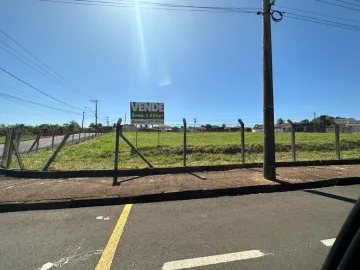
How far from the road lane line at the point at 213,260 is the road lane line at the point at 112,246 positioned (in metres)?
0.71

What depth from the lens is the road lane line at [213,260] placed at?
3.16m

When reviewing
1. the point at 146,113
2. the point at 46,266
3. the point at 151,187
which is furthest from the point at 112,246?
the point at 146,113

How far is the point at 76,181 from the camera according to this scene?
7781mm

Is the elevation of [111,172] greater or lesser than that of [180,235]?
greater

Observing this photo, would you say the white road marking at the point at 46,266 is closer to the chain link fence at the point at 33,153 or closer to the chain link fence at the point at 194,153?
the chain link fence at the point at 33,153

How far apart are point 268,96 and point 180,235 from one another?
5.09m

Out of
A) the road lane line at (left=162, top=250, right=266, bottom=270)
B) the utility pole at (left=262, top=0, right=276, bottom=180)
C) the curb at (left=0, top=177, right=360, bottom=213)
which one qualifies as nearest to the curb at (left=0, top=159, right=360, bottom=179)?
the utility pole at (left=262, top=0, right=276, bottom=180)

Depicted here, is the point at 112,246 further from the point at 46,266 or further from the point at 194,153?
the point at 194,153

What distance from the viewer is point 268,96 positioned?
25.1 ft

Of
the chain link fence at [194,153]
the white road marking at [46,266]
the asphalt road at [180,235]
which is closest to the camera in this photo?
the white road marking at [46,266]

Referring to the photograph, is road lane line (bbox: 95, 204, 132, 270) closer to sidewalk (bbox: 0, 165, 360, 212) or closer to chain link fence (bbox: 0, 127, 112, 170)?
sidewalk (bbox: 0, 165, 360, 212)

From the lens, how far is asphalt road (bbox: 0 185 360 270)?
3271mm

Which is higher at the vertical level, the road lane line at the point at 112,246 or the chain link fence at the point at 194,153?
the chain link fence at the point at 194,153

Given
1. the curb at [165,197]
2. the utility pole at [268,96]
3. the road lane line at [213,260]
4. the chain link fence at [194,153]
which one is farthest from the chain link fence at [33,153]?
the road lane line at [213,260]
